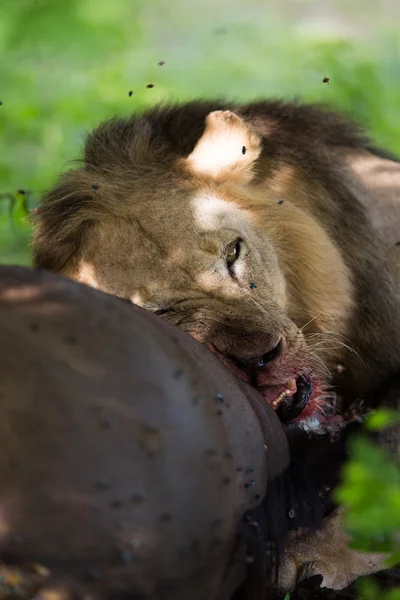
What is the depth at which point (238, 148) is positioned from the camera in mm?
5391

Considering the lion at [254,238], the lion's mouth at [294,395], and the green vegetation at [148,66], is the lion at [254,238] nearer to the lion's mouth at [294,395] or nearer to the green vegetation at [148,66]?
the lion's mouth at [294,395]

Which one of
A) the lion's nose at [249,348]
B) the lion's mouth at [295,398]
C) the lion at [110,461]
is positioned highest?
the lion at [110,461]

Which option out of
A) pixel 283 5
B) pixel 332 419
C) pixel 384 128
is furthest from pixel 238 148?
pixel 283 5

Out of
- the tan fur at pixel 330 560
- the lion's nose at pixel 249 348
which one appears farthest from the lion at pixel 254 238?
the tan fur at pixel 330 560

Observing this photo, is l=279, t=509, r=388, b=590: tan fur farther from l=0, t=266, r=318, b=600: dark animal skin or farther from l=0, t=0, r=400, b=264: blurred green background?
l=0, t=0, r=400, b=264: blurred green background

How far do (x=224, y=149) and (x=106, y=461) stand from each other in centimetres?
322

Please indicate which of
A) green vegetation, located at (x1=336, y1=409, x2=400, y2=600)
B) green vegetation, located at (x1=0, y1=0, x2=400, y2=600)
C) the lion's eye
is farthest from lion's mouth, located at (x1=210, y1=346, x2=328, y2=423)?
green vegetation, located at (x1=0, y1=0, x2=400, y2=600)

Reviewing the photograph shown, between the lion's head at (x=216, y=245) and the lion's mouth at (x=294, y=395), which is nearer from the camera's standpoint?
the lion's mouth at (x=294, y=395)

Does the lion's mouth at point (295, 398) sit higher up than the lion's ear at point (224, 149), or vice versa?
the lion's ear at point (224, 149)

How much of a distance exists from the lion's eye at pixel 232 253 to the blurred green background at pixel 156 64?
2644 millimetres

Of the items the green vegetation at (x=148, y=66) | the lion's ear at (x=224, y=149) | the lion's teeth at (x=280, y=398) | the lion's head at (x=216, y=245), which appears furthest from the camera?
the green vegetation at (x=148, y=66)

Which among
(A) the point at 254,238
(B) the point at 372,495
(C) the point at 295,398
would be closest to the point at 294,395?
(C) the point at 295,398

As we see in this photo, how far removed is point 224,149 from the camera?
5395 millimetres

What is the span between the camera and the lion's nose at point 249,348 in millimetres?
4270
